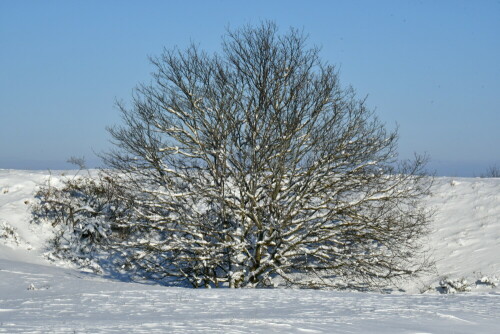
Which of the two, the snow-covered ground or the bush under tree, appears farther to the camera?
the bush under tree

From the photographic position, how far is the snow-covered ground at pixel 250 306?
25.9 ft

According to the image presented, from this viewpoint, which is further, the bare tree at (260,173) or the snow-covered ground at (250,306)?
the bare tree at (260,173)

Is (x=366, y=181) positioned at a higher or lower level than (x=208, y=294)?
higher

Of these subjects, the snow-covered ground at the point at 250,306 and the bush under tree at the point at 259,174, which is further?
the bush under tree at the point at 259,174

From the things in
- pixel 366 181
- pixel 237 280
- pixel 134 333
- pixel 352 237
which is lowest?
pixel 134 333

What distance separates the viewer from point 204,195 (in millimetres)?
16031

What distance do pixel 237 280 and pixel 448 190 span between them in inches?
411

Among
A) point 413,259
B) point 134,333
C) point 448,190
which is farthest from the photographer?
point 448,190

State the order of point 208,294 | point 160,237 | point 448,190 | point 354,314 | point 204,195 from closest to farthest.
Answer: point 354,314 → point 208,294 → point 204,195 → point 160,237 → point 448,190

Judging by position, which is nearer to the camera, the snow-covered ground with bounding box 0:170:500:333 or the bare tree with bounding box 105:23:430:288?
the snow-covered ground with bounding box 0:170:500:333

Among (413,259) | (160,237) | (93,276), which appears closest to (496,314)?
(413,259)

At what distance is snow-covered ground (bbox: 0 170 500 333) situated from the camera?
25.9ft

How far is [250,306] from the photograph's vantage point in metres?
10.4

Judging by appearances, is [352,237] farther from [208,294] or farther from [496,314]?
[496,314]
